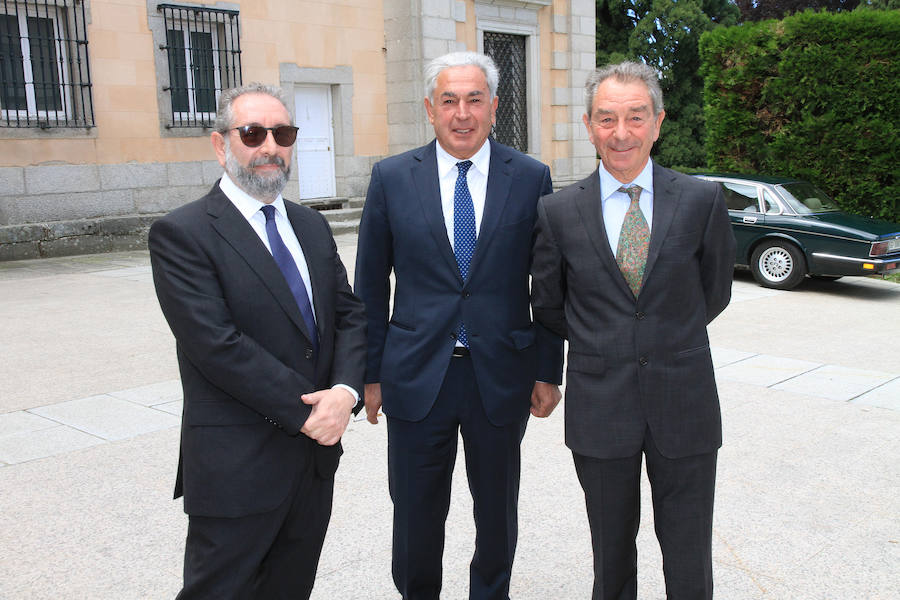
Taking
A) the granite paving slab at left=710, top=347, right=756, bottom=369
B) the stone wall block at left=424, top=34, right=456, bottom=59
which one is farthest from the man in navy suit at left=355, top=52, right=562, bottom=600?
the stone wall block at left=424, top=34, right=456, bottom=59

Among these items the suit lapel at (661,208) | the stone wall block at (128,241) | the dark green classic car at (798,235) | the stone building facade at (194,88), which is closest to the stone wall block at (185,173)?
the stone building facade at (194,88)

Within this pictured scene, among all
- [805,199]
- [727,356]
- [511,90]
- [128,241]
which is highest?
[511,90]

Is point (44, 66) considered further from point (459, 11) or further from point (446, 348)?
point (446, 348)

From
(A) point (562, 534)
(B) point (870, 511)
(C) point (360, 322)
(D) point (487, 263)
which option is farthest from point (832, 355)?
(C) point (360, 322)

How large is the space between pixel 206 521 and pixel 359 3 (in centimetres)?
1464

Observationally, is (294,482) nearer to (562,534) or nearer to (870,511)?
(562,534)

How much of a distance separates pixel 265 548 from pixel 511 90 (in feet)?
54.2

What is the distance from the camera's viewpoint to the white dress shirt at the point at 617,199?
2.74m

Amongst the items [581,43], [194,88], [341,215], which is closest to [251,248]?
[194,88]

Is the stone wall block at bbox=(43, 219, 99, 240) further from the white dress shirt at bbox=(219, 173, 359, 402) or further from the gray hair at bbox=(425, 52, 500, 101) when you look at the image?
the white dress shirt at bbox=(219, 173, 359, 402)

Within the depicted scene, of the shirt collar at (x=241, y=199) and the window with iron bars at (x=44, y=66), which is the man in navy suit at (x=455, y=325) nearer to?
the shirt collar at (x=241, y=199)

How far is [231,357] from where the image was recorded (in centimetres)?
230

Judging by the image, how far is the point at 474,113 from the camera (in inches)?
119

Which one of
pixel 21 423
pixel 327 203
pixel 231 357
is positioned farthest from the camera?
pixel 327 203
